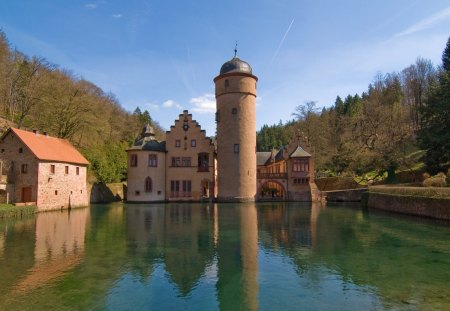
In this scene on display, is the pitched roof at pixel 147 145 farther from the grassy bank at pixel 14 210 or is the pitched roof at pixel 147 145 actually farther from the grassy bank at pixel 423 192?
the grassy bank at pixel 423 192

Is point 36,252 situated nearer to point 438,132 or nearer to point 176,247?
point 176,247

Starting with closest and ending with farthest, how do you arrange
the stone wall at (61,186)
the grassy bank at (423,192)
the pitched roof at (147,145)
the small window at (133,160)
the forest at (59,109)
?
the grassy bank at (423,192)
the stone wall at (61,186)
the forest at (59,109)
the small window at (133,160)
the pitched roof at (147,145)

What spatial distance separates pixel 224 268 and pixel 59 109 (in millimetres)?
35670

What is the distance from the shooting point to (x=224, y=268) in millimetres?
12367

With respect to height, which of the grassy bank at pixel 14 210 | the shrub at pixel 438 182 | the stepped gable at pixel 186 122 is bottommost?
the grassy bank at pixel 14 210

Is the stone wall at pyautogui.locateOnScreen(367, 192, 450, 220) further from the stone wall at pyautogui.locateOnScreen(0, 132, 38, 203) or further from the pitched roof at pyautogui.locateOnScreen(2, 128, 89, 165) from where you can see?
the stone wall at pyautogui.locateOnScreen(0, 132, 38, 203)

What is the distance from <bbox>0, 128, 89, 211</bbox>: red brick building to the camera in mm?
30172

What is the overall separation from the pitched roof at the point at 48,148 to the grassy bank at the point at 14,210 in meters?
4.72

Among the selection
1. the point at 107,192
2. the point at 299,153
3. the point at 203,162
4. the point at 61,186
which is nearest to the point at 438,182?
the point at 299,153

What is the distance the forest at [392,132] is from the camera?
35875 mm

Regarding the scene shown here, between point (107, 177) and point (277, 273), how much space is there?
36.8 meters

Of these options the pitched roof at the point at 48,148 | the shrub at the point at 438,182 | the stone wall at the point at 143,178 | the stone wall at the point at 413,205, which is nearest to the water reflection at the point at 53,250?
the pitched roof at the point at 48,148

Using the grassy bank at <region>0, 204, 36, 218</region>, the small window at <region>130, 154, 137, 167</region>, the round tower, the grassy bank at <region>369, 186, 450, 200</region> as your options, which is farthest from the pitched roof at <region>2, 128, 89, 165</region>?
the grassy bank at <region>369, 186, 450, 200</region>

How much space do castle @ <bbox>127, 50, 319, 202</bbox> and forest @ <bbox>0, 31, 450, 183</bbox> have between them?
528cm
